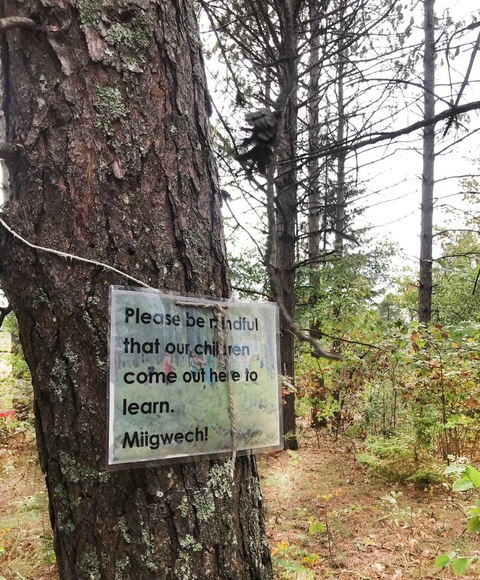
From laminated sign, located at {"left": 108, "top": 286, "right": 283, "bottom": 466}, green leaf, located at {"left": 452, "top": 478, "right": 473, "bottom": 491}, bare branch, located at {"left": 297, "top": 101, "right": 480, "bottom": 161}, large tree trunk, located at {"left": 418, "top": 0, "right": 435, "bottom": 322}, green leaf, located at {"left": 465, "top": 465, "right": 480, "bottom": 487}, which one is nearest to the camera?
laminated sign, located at {"left": 108, "top": 286, "right": 283, "bottom": 466}

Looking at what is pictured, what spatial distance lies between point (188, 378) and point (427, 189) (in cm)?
782

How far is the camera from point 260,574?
0.94 metres

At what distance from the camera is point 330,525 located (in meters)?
3.80

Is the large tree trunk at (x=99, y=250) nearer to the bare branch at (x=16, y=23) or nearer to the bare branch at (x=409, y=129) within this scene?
the bare branch at (x=16, y=23)

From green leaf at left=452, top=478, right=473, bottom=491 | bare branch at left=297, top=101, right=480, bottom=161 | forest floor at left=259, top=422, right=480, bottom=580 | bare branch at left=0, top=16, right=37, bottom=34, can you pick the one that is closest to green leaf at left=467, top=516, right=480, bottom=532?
green leaf at left=452, top=478, right=473, bottom=491

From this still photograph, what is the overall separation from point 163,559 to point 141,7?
1.12 metres

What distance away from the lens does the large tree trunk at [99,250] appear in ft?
2.67

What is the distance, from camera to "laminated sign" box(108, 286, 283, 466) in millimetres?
796

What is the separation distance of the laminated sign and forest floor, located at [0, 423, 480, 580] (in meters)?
1.99

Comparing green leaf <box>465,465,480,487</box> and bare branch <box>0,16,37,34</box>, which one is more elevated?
bare branch <box>0,16,37,34</box>

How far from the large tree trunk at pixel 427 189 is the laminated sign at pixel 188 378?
7018mm

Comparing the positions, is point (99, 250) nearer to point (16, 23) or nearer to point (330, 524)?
point (16, 23)

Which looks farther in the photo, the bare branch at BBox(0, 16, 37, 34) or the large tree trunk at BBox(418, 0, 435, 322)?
the large tree trunk at BBox(418, 0, 435, 322)

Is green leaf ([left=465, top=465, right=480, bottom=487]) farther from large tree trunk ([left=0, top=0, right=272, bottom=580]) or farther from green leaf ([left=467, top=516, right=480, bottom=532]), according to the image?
large tree trunk ([left=0, top=0, right=272, bottom=580])
